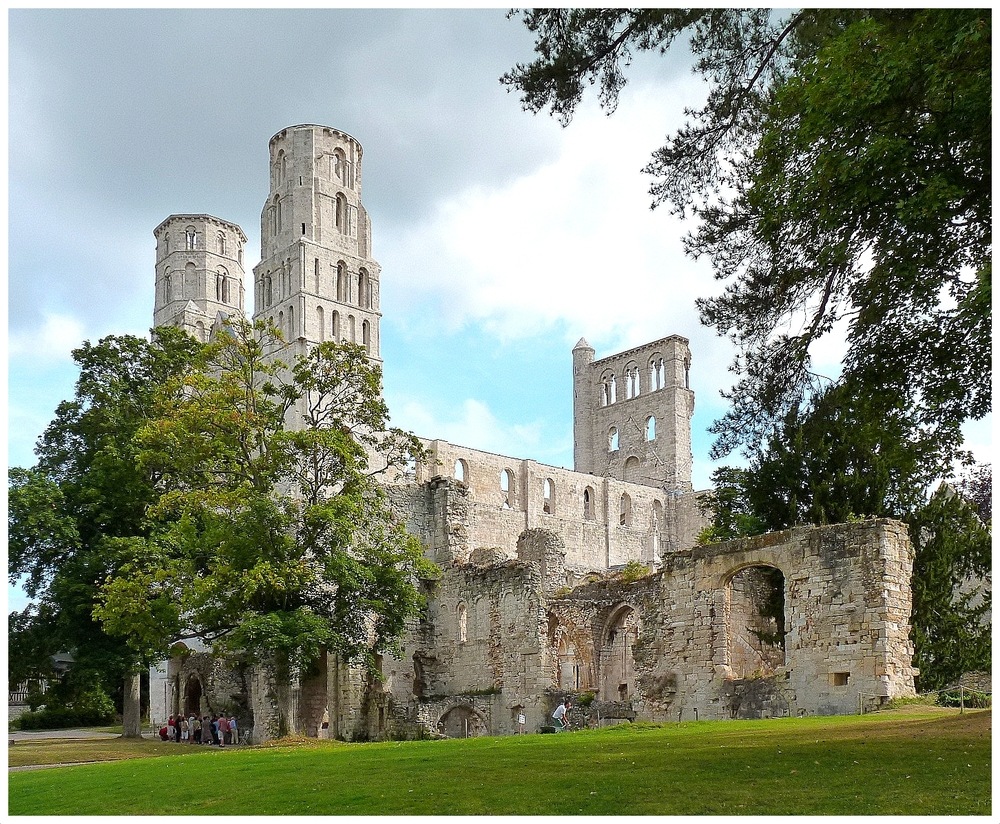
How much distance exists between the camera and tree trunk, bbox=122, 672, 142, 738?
3331cm

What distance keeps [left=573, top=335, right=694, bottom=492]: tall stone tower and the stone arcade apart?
37.0ft

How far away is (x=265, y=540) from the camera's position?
82.6 feet

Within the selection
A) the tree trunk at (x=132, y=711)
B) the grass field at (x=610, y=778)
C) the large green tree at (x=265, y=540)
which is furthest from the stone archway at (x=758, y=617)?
the tree trunk at (x=132, y=711)

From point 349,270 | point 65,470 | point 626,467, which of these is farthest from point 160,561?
point 626,467

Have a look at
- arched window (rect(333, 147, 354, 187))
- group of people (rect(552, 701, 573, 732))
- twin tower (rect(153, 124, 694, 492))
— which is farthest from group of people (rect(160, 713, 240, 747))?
arched window (rect(333, 147, 354, 187))

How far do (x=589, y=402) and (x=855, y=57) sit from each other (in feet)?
235

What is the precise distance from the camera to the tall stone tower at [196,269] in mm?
79438

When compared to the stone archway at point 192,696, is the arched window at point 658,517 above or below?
above

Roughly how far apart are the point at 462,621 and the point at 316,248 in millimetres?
35830

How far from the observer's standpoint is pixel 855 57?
38.6 ft

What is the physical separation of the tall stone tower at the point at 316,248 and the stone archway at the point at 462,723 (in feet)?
110

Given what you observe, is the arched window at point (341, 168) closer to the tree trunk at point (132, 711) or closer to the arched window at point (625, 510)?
the arched window at point (625, 510)

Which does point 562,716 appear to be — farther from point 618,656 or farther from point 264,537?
point 618,656

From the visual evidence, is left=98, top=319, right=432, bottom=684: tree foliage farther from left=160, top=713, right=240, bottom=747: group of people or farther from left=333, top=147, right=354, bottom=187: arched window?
left=333, top=147, right=354, bottom=187: arched window
